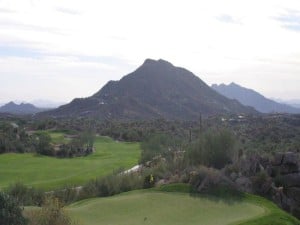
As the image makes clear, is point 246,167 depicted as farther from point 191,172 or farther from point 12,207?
point 12,207

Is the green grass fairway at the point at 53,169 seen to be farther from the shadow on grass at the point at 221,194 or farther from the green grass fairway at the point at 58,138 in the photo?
the green grass fairway at the point at 58,138

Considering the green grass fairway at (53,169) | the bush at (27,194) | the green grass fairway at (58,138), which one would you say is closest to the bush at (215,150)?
the green grass fairway at (53,169)

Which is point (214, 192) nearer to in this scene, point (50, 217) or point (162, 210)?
point (162, 210)

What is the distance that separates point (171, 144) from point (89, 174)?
21672 mm

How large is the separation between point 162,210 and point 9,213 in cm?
1233

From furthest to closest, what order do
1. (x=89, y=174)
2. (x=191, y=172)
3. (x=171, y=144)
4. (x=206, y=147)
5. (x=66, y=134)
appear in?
1. (x=66, y=134)
2. (x=171, y=144)
3. (x=89, y=174)
4. (x=206, y=147)
5. (x=191, y=172)

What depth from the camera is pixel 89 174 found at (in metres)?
50.8

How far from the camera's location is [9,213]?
54.8ft

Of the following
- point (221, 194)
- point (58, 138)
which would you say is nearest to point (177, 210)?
point (221, 194)

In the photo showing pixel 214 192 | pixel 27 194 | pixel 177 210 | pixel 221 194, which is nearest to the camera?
pixel 177 210

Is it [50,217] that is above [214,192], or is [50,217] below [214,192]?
above

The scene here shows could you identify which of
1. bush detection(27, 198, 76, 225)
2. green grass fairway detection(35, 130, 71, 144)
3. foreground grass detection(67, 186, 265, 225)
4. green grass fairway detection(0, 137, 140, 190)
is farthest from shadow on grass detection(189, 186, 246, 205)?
green grass fairway detection(35, 130, 71, 144)

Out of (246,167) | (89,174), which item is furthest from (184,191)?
(89,174)

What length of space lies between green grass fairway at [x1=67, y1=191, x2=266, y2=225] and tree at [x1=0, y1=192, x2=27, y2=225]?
296 inches
